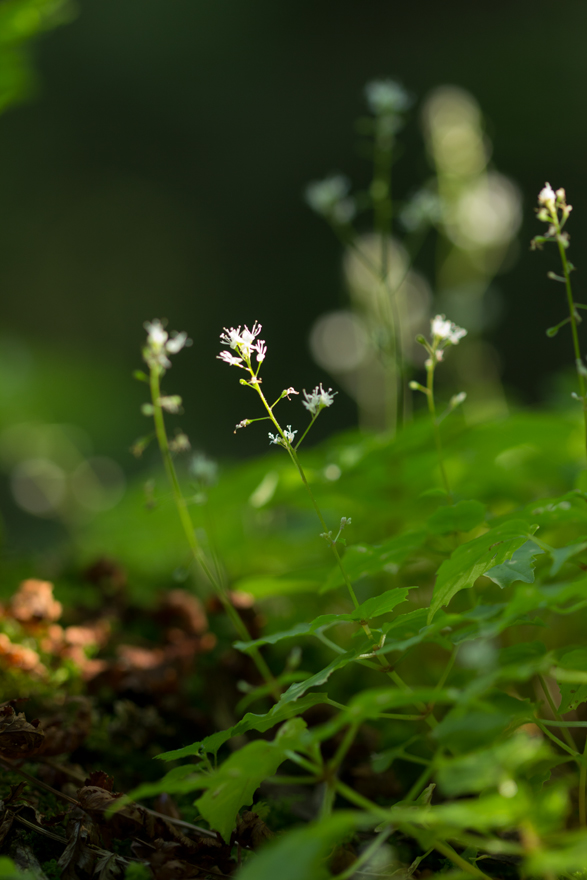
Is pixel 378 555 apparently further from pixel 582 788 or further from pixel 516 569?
pixel 582 788

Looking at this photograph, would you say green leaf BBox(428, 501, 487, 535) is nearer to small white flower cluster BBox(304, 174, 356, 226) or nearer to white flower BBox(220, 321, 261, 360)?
white flower BBox(220, 321, 261, 360)

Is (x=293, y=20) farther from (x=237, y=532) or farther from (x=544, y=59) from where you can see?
(x=237, y=532)

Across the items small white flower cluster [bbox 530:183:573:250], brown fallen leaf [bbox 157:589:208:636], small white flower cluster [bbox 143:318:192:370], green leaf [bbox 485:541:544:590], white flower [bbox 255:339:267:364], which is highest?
small white flower cluster [bbox 530:183:573:250]

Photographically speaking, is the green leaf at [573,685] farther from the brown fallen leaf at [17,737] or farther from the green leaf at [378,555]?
the brown fallen leaf at [17,737]

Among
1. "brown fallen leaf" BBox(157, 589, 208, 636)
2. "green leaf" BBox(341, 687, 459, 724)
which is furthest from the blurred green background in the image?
"green leaf" BBox(341, 687, 459, 724)

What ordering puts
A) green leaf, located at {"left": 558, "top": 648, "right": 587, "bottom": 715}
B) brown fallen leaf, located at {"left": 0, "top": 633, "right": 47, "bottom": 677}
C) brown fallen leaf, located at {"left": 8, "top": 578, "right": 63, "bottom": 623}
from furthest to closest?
brown fallen leaf, located at {"left": 8, "top": 578, "right": 63, "bottom": 623} → brown fallen leaf, located at {"left": 0, "top": 633, "right": 47, "bottom": 677} → green leaf, located at {"left": 558, "top": 648, "right": 587, "bottom": 715}
